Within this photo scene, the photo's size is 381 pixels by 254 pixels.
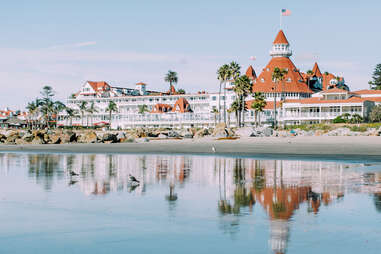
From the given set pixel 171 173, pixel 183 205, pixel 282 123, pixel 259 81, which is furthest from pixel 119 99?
pixel 183 205

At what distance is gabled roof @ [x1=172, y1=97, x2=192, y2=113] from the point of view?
117 metres

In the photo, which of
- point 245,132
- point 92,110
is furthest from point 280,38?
point 245,132

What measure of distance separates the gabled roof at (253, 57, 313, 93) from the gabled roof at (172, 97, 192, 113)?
1814cm

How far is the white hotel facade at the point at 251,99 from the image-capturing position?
88.9 meters

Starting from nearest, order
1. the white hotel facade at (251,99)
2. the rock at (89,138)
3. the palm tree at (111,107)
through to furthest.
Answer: the rock at (89,138), the white hotel facade at (251,99), the palm tree at (111,107)

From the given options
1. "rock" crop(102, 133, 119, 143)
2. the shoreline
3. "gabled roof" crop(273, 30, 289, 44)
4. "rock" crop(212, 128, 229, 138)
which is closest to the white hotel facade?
"gabled roof" crop(273, 30, 289, 44)

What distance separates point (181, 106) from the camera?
118312 millimetres

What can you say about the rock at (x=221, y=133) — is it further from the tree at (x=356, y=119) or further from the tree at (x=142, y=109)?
the tree at (x=142, y=109)

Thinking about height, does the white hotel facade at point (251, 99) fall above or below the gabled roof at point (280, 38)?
below

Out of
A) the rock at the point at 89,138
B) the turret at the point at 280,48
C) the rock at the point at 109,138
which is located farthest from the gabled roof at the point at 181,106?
the rock at the point at 109,138

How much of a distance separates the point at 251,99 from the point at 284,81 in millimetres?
8333

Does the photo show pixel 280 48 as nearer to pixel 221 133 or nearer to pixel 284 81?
pixel 284 81

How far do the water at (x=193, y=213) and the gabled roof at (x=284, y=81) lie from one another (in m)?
88.1

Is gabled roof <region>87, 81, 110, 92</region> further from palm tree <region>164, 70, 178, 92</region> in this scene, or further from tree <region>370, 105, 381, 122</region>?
tree <region>370, 105, 381, 122</region>
